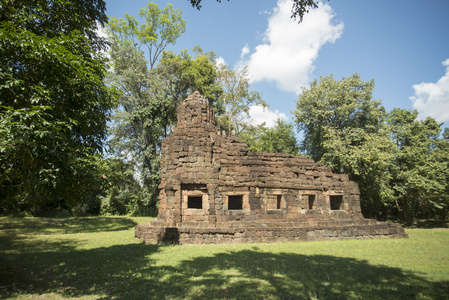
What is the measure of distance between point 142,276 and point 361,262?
698 cm

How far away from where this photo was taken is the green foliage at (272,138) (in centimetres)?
2836

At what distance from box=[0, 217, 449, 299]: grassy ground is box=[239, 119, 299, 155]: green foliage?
1801 cm

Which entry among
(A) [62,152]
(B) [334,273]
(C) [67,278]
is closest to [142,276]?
(C) [67,278]

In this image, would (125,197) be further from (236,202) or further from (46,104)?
(46,104)

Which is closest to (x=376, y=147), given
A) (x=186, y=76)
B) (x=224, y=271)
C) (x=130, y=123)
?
(x=224, y=271)

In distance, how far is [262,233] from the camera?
37.2 feet

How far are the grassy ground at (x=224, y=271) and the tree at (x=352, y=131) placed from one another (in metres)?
10.0

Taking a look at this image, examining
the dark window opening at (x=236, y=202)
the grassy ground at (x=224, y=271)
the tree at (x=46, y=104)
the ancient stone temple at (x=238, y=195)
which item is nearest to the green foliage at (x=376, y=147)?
the ancient stone temple at (x=238, y=195)

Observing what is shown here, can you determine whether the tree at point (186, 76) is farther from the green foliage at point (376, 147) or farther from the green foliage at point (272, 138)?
the green foliage at point (376, 147)

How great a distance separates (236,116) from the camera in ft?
101

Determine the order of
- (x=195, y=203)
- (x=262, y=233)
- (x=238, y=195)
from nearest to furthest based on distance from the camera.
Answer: (x=262, y=233)
(x=238, y=195)
(x=195, y=203)

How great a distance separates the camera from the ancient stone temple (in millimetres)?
11344

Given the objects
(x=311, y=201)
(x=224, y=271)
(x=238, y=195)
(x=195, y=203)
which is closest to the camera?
(x=224, y=271)

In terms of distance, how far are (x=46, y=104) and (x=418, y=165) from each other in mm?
25877
